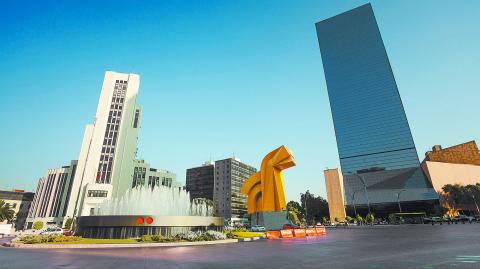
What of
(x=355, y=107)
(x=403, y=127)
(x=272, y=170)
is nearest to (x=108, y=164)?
(x=272, y=170)

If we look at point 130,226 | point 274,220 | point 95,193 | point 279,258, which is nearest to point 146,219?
point 130,226

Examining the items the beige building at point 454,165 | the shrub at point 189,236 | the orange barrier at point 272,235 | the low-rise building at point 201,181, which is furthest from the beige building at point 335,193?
the shrub at point 189,236

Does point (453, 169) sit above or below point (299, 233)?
above

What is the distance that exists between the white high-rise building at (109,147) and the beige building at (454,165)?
114 meters

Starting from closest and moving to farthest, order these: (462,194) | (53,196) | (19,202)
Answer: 1. (53,196)
2. (462,194)
3. (19,202)

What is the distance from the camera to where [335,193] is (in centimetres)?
12900

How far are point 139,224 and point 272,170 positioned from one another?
2361 centimetres

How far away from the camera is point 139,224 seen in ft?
81.7

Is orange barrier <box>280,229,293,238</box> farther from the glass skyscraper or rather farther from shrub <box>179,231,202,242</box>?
the glass skyscraper

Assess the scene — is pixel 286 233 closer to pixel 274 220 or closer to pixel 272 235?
pixel 272 235

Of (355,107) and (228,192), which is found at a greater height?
(355,107)

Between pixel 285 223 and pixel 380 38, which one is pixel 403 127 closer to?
pixel 380 38

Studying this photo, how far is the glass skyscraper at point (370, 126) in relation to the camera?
352ft

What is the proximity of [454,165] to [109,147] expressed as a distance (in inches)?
5222
